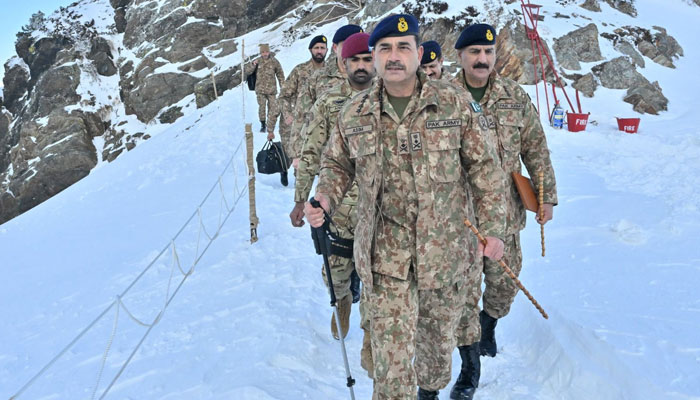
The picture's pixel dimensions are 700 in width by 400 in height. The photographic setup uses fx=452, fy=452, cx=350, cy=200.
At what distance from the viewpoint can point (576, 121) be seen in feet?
38.1

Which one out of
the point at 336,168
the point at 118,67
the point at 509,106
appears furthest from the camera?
the point at 118,67

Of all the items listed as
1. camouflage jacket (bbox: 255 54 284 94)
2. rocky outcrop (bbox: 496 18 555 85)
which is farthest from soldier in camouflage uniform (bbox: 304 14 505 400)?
rocky outcrop (bbox: 496 18 555 85)

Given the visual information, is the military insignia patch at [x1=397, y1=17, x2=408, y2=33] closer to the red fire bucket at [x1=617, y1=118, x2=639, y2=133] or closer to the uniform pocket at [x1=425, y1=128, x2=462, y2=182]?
the uniform pocket at [x1=425, y1=128, x2=462, y2=182]

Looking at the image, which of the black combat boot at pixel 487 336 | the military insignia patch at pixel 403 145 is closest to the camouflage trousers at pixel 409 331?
the military insignia patch at pixel 403 145

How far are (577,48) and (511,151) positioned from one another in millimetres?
15156

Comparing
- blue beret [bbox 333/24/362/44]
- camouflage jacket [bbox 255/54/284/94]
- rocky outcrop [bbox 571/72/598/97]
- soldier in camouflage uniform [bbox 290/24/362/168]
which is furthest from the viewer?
rocky outcrop [bbox 571/72/598/97]

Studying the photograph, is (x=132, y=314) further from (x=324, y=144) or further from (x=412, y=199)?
(x=412, y=199)

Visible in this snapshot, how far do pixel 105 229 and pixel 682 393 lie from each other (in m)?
8.54

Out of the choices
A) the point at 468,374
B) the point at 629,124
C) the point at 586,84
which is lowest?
the point at 629,124

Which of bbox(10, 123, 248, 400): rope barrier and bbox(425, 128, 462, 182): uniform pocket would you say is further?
bbox(10, 123, 248, 400): rope barrier

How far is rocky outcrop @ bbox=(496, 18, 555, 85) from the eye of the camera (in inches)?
562

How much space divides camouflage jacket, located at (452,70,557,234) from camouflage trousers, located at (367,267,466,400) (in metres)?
1.10

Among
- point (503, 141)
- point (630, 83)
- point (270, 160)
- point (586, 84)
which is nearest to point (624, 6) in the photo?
point (630, 83)

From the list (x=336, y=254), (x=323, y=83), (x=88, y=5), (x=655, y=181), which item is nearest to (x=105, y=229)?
(x=323, y=83)
